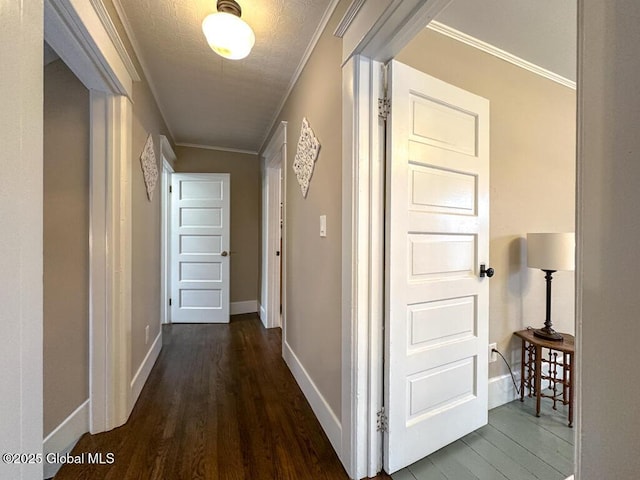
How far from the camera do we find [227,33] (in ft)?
4.26

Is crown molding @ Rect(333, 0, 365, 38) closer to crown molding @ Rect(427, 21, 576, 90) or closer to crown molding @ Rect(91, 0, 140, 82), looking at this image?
crown molding @ Rect(427, 21, 576, 90)

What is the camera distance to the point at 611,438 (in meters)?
0.48

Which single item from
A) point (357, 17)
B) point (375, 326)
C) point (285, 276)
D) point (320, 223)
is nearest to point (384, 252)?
point (375, 326)

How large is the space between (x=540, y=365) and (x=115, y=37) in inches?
123

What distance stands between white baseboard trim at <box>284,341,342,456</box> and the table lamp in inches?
Answer: 58.2

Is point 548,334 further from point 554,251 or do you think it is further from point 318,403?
point 318,403

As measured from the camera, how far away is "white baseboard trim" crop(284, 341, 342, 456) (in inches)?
56.5

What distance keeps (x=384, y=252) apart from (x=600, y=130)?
87cm

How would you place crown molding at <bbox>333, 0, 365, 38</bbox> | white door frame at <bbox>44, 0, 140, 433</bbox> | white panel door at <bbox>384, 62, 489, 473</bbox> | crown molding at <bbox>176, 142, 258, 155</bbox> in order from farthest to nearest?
crown molding at <bbox>176, 142, 258, 155</bbox> → white door frame at <bbox>44, 0, 140, 433</bbox> → white panel door at <bbox>384, 62, 489, 473</bbox> → crown molding at <bbox>333, 0, 365, 38</bbox>

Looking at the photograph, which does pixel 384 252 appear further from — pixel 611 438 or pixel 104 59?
pixel 104 59

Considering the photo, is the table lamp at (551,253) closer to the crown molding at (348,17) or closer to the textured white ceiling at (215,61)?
the crown molding at (348,17)

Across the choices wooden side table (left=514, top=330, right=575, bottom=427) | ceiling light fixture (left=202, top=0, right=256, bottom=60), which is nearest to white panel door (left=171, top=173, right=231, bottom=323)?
ceiling light fixture (left=202, top=0, right=256, bottom=60)

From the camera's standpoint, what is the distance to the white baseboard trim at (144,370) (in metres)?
1.83

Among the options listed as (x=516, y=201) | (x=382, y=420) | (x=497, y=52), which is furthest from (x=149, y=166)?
(x=516, y=201)
